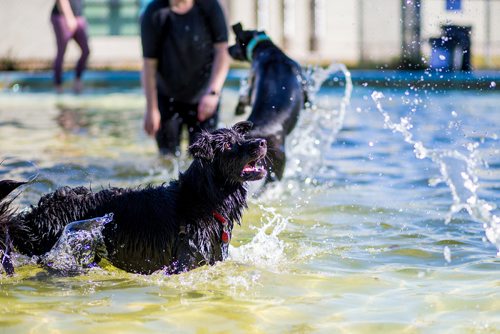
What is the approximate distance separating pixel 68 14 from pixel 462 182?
9.36 metres

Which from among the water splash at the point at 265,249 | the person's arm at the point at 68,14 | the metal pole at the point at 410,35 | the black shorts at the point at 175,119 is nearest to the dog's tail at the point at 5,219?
the water splash at the point at 265,249

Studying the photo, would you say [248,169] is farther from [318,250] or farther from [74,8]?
[74,8]

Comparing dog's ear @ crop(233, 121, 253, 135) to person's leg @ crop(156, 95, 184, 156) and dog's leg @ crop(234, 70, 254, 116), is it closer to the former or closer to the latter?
person's leg @ crop(156, 95, 184, 156)

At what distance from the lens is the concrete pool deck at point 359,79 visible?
15.9m

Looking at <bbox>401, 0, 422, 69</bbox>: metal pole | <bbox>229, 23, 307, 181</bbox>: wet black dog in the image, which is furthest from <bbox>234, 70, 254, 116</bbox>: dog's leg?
<bbox>401, 0, 422, 69</bbox>: metal pole

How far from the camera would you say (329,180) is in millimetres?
8203

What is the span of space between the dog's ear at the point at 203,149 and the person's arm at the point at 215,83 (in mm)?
2597

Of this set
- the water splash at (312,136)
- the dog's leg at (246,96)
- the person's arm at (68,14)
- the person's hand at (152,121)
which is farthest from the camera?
the person's arm at (68,14)

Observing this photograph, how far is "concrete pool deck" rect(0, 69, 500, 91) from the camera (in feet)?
52.3

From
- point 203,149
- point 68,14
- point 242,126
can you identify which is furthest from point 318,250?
point 68,14

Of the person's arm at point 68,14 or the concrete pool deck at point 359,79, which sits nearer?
the person's arm at point 68,14

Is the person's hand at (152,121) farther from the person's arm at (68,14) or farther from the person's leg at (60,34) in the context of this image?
the person's leg at (60,34)

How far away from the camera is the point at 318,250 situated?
227 inches

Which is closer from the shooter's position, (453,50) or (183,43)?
(183,43)
